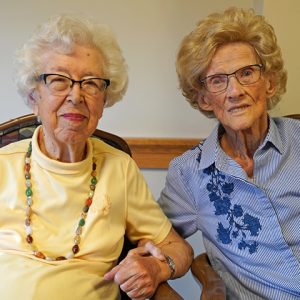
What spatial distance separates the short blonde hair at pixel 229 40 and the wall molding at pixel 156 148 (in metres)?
0.53

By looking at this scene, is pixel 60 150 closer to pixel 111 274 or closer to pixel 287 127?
pixel 111 274

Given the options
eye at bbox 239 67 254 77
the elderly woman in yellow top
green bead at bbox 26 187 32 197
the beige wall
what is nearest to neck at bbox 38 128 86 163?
the elderly woman in yellow top

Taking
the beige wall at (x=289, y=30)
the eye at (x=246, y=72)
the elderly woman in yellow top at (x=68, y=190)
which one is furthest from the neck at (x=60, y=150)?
the beige wall at (x=289, y=30)

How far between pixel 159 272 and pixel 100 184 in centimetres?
32

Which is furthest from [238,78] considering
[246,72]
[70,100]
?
[70,100]

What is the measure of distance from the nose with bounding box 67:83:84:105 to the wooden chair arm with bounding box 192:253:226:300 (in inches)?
26.1

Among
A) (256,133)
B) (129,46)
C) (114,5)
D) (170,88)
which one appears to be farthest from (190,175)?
(114,5)

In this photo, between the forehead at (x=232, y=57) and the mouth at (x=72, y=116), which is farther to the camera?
the forehead at (x=232, y=57)

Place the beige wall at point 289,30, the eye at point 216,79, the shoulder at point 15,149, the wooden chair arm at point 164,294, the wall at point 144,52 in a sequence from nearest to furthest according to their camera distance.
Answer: the wooden chair arm at point 164,294, the shoulder at point 15,149, the eye at point 216,79, the beige wall at point 289,30, the wall at point 144,52

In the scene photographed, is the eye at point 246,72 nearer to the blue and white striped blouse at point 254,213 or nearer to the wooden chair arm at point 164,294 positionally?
the blue and white striped blouse at point 254,213

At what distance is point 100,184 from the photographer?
1.21 m

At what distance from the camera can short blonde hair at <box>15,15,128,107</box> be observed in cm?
110

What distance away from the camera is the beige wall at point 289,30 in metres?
1.62

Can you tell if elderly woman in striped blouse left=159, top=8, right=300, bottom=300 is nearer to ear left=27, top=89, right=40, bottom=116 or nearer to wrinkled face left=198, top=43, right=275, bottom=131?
wrinkled face left=198, top=43, right=275, bottom=131
